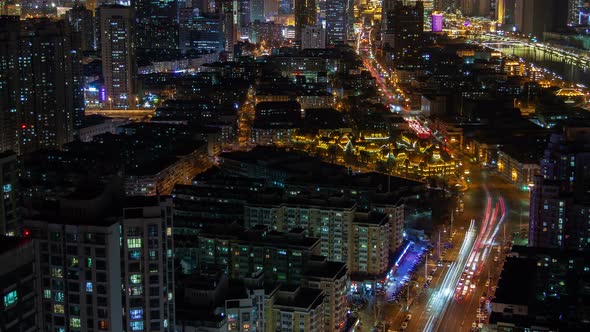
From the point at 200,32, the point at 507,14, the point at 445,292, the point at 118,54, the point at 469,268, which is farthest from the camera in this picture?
the point at 507,14

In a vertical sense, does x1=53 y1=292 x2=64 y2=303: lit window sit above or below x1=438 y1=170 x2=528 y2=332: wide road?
above

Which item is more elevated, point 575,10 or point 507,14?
point 575,10

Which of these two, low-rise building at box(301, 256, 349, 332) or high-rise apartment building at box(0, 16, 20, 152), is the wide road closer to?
low-rise building at box(301, 256, 349, 332)

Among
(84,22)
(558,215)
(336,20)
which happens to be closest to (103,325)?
(558,215)

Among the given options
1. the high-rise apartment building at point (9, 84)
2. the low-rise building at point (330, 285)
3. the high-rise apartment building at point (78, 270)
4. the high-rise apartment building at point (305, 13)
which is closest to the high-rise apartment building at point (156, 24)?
the high-rise apartment building at point (305, 13)

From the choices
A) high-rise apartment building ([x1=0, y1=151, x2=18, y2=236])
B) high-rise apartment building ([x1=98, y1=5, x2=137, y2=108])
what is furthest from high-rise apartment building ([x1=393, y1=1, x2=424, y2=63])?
high-rise apartment building ([x1=0, y1=151, x2=18, y2=236])

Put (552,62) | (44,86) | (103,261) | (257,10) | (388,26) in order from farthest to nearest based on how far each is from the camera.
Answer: (257,10) → (388,26) → (552,62) → (44,86) → (103,261)

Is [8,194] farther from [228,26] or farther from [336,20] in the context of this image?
[336,20]

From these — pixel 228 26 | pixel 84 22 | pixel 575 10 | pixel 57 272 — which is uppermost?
pixel 575 10
